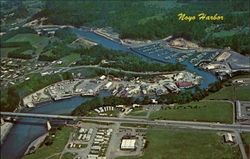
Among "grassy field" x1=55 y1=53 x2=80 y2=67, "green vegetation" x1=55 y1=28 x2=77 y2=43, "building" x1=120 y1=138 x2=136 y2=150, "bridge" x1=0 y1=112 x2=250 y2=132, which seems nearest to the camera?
"building" x1=120 y1=138 x2=136 y2=150

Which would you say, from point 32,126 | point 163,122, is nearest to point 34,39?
point 32,126

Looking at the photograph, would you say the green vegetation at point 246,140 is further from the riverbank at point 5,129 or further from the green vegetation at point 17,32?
the green vegetation at point 17,32

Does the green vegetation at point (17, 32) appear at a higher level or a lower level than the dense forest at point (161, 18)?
lower

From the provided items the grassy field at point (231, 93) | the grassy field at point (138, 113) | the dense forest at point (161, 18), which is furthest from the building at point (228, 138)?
the dense forest at point (161, 18)

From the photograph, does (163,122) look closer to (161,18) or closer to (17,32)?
(161,18)

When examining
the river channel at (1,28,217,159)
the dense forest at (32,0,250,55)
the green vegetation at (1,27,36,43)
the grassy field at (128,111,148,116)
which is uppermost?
the dense forest at (32,0,250,55)

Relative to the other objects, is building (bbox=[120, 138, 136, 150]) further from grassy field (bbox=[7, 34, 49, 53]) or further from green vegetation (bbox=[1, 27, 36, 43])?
green vegetation (bbox=[1, 27, 36, 43])

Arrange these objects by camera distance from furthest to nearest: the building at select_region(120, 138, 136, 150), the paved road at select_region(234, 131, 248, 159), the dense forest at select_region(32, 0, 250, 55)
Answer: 1. the dense forest at select_region(32, 0, 250, 55)
2. the building at select_region(120, 138, 136, 150)
3. the paved road at select_region(234, 131, 248, 159)

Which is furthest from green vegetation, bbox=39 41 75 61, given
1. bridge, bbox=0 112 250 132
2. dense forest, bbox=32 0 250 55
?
bridge, bbox=0 112 250 132
